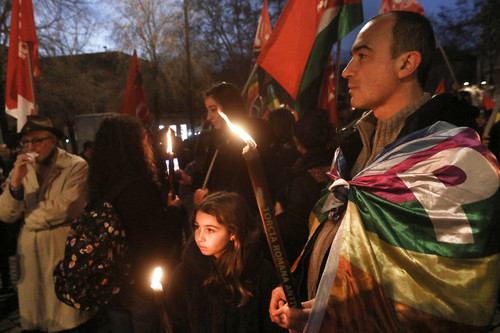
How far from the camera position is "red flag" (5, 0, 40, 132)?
419 centimetres

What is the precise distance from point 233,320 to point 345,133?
1209 mm

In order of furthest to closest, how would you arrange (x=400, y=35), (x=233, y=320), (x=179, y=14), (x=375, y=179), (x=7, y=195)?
(x=179, y=14) < (x=7, y=195) < (x=233, y=320) < (x=400, y=35) < (x=375, y=179)

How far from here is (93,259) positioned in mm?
2221

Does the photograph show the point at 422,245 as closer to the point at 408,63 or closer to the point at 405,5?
the point at 408,63

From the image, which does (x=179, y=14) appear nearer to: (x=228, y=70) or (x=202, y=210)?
(x=228, y=70)

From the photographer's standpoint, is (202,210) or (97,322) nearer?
(202,210)

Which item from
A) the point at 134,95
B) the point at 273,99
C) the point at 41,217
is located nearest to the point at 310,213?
the point at 41,217

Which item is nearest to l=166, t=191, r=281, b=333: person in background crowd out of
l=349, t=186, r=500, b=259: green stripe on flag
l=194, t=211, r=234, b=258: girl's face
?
l=194, t=211, r=234, b=258: girl's face

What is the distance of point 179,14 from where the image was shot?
74.5 ft

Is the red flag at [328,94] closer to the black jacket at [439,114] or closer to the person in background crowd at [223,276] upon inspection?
the person in background crowd at [223,276]

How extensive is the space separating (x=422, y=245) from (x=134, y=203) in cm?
182

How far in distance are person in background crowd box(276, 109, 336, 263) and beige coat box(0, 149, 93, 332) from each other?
1.80 metres

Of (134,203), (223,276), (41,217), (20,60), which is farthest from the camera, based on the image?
(20,60)

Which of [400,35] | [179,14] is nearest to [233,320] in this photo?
[400,35]
